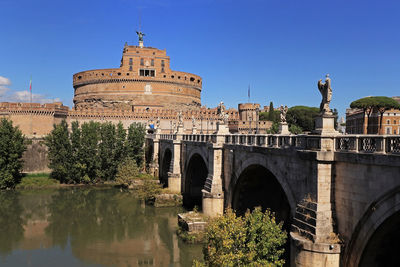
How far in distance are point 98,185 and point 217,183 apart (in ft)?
77.8

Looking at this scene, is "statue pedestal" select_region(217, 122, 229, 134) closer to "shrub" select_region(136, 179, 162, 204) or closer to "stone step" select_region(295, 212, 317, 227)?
"stone step" select_region(295, 212, 317, 227)

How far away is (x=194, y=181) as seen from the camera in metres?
31.9

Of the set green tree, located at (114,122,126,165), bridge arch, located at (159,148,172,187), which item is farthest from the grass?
bridge arch, located at (159,148,172,187)

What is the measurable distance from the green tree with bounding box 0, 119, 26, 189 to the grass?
2.65 feet

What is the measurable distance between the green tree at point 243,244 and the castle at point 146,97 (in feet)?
158

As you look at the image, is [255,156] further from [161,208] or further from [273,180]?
[161,208]

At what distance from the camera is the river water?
65.5ft

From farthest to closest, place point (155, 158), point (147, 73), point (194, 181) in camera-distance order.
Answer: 1. point (147, 73)
2. point (155, 158)
3. point (194, 181)

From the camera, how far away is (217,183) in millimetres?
22312

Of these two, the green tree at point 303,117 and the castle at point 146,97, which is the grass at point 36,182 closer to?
the castle at point 146,97

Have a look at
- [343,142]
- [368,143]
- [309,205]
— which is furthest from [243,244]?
[368,143]

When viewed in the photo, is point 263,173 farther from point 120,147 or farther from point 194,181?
point 120,147

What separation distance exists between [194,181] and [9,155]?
73.1 ft

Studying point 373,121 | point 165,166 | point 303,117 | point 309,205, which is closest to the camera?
point 309,205
